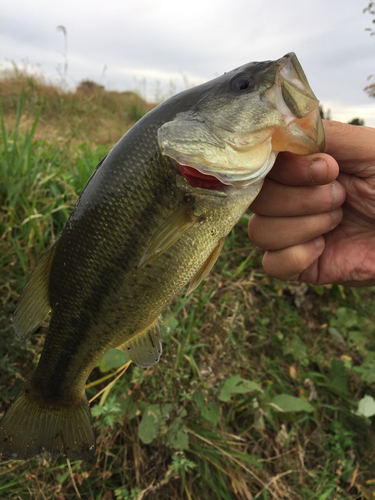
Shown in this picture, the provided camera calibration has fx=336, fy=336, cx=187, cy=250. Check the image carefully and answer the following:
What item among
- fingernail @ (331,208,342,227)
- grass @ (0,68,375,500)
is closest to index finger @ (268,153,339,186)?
fingernail @ (331,208,342,227)

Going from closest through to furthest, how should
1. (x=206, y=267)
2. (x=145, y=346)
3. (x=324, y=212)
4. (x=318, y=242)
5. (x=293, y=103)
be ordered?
(x=293, y=103) < (x=206, y=267) < (x=145, y=346) < (x=324, y=212) < (x=318, y=242)

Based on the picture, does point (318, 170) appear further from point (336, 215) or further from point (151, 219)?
point (151, 219)

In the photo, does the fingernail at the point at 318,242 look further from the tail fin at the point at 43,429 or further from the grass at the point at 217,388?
the tail fin at the point at 43,429

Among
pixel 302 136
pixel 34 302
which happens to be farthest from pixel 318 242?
pixel 34 302

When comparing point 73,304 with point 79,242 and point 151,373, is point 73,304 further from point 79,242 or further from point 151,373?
point 151,373

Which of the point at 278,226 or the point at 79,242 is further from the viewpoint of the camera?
the point at 278,226

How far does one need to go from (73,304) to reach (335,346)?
2.89 meters

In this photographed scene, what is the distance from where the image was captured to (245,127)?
3.79 ft

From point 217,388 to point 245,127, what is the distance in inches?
64.9

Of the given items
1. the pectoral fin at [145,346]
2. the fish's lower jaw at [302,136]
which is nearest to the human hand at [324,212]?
the fish's lower jaw at [302,136]

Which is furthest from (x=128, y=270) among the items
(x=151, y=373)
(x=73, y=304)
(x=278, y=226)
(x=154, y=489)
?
(x=154, y=489)

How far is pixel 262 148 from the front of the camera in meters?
1.17

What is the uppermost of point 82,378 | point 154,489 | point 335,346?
point 82,378

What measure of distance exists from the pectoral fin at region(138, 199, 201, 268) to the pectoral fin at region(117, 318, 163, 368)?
0.36 meters
